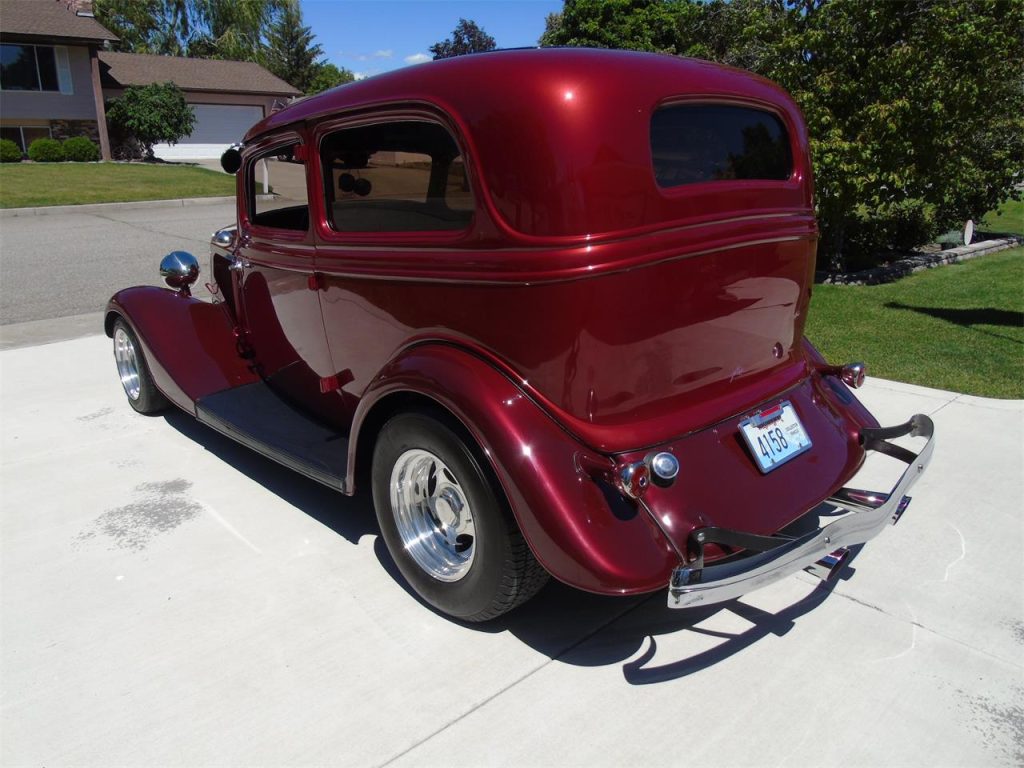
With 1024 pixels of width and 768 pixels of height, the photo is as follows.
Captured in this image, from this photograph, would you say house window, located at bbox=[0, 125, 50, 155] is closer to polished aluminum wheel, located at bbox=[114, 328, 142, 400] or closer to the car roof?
polished aluminum wheel, located at bbox=[114, 328, 142, 400]

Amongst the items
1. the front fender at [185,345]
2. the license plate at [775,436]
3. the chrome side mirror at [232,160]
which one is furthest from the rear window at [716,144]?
the front fender at [185,345]

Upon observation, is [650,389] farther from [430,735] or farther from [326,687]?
[326,687]

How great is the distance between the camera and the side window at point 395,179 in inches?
108

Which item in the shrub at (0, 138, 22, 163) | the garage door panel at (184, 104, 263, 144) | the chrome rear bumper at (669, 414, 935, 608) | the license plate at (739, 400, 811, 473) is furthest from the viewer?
the garage door panel at (184, 104, 263, 144)

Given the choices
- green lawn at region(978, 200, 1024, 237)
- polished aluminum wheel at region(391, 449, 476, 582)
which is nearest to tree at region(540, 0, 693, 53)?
green lawn at region(978, 200, 1024, 237)

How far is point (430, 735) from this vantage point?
2381 mm

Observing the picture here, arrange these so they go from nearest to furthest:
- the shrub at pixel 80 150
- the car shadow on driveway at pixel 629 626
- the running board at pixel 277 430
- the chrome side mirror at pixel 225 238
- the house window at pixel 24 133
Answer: the car shadow on driveway at pixel 629 626 < the running board at pixel 277 430 < the chrome side mirror at pixel 225 238 < the shrub at pixel 80 150 < the house window at pixel 24 133

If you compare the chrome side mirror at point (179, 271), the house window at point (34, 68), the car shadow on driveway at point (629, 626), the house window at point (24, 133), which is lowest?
the car shadow on driveway at point (629, 626)

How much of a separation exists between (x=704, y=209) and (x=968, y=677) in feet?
5.91

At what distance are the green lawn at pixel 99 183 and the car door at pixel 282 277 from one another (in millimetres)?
15203

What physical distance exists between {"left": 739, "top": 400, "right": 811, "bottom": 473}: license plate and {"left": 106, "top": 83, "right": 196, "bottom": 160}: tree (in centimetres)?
3141

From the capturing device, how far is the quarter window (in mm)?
26844

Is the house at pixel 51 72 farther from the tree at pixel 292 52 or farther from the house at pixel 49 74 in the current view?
the tree at pixel 292 52

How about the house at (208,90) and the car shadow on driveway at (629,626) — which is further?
the house at (208,90)
